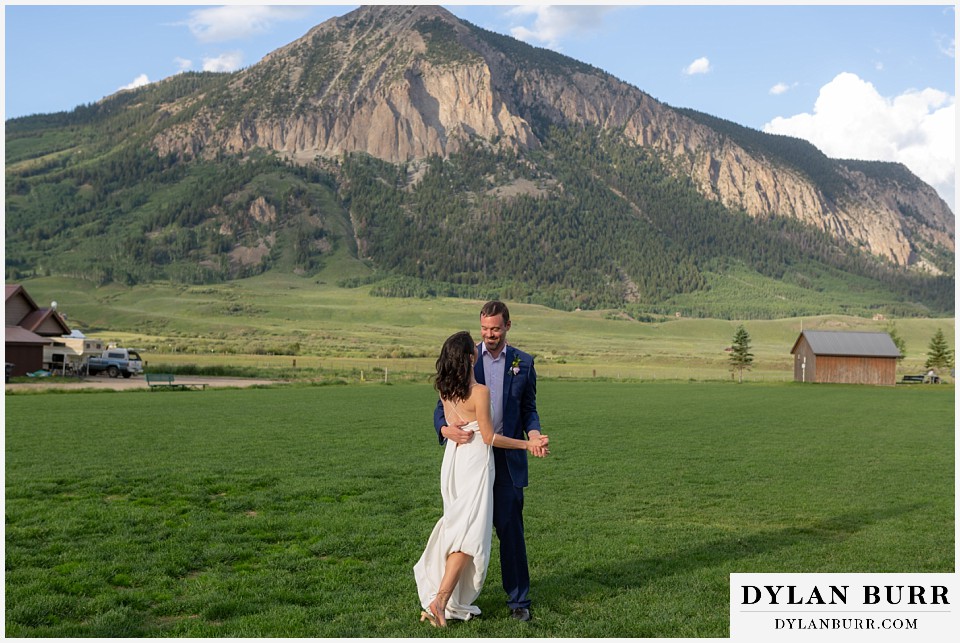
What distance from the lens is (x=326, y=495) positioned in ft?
44.7

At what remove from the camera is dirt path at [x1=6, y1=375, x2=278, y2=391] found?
45062mm

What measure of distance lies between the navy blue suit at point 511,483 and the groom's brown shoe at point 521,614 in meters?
0.03

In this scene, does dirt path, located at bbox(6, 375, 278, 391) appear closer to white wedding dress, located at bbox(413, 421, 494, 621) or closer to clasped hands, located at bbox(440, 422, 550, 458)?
white wedding dress, located at bbox(413, 421, 494, 621)

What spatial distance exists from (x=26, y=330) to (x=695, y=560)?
56286mm

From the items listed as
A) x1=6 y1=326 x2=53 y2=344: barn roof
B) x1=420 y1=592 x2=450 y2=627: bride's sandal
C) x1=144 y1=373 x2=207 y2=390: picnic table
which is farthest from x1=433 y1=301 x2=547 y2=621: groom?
x1=6 y1=326 x2=53 y2=344: barn roof

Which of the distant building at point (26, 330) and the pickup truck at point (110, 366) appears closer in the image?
the distant building at point (26, 330)

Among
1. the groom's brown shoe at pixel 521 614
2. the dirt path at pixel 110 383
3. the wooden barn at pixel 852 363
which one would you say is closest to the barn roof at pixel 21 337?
the dirt path at pixel 110 383

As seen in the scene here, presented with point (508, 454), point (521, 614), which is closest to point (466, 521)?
point (508, 454)

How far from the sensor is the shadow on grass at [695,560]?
8516 mm

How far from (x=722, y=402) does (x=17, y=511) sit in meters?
33.7

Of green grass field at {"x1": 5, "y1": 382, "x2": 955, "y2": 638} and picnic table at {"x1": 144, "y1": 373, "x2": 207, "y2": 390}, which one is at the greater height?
green grass field at {"x1": 5, "y1": 382, "x2": 955, "y2": 638}

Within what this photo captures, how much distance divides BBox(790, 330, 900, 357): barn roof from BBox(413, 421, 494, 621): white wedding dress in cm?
6844

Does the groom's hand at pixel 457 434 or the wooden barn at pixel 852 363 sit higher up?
the groom's hand at pixel 457 434

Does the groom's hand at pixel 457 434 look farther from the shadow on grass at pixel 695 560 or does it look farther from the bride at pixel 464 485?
the shadow on grass at pixel 695 560
